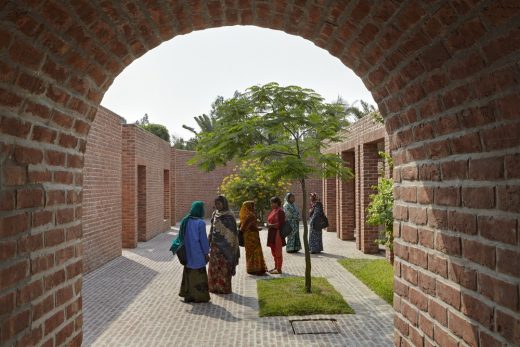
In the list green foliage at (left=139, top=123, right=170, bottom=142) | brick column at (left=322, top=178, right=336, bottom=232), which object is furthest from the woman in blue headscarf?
green foliage at (left=139, top=123, right=170, bottom=142)

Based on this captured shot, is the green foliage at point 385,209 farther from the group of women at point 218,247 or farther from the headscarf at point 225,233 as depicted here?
the headscarf at point 225,233

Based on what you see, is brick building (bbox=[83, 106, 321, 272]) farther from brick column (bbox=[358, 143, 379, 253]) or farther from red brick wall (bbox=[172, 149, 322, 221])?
brick column (bbox=[358, 143, 379, 253])

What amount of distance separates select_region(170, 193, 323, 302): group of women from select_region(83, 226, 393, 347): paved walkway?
0.86ft

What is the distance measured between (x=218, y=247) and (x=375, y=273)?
3.55 meters

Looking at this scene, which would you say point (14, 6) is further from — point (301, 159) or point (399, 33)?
point (301, 159)

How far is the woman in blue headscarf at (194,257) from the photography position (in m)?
7.88

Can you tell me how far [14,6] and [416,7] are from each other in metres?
1.61

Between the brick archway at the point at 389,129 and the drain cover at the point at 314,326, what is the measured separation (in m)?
3.61

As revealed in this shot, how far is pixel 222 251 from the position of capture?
340 inches

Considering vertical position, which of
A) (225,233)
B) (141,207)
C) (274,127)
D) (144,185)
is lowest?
Result: (225,233)

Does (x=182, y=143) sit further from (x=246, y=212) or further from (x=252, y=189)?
(x=246, y=212)

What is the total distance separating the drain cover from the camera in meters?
6.24

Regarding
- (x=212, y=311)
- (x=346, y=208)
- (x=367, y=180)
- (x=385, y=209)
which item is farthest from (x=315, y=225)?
(x=212, y=311)

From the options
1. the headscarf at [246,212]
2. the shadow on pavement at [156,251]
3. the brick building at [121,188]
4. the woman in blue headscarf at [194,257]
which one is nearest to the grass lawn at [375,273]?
the headscarf at [246,212]
